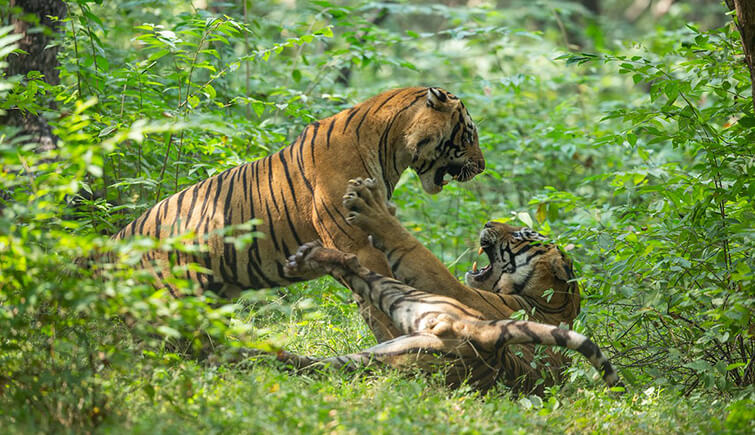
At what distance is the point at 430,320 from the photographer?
3.47 meters

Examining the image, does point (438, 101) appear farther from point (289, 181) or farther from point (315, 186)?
→ point (289, 181)

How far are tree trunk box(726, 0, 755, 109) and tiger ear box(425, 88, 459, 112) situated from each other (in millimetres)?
1452

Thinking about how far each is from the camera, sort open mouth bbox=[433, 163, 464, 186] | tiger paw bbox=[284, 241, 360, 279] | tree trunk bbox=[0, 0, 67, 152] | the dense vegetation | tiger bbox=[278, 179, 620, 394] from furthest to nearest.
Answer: tree trunk bbox=[0, 0, 67, 152] < open mouth bbox=[433, 163, 464, 186] < tiger paw bbox=[284, 241, 360, 279] < tiger bbox=[278, 179, 620, 394] < the dense vegetation

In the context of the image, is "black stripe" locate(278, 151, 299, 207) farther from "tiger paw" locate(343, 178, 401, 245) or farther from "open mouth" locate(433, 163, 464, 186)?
"open mouth" locate(433, 163, 464, 186)

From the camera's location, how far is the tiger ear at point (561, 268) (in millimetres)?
4207

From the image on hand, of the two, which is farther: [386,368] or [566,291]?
[566,291]

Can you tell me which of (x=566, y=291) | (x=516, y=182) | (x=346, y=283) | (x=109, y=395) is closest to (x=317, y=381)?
(x=346, y=283)

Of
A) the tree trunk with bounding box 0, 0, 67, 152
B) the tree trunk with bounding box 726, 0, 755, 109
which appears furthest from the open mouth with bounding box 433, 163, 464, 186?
the tree trunk with bounding box 0, 0, 67, 152

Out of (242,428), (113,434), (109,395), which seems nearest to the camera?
(113,434)

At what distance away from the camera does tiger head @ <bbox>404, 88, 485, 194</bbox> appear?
3.80 m

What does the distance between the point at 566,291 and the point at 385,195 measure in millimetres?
1295

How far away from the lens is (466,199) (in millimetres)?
6613

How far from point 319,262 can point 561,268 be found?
62.1 inches

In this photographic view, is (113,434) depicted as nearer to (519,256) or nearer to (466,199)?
(519,256)
